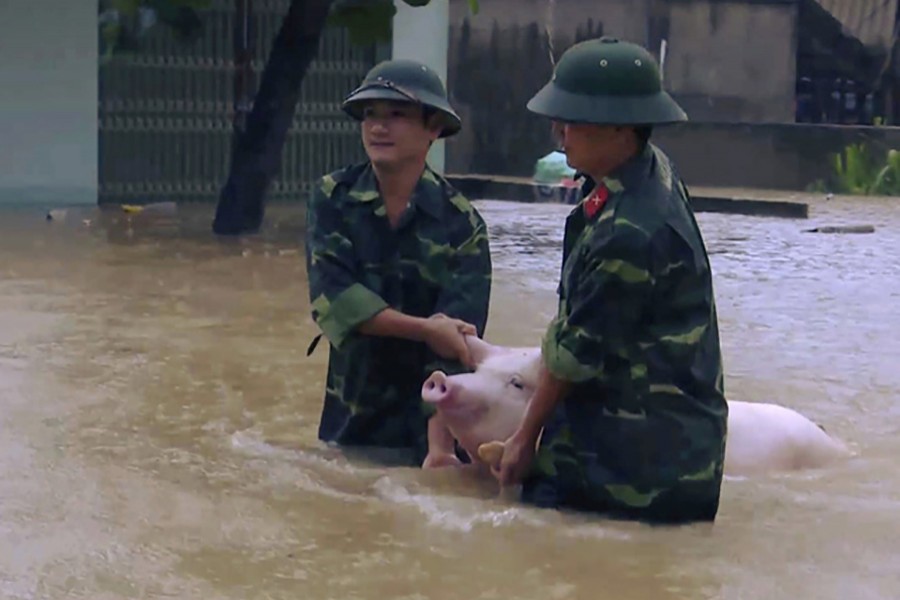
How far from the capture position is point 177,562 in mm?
3979

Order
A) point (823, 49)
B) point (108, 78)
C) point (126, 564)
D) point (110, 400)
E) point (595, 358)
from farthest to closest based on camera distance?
point (823, 49) → point (108, 78) → point (110, 400) → point (595, 358) → point (126, 564)

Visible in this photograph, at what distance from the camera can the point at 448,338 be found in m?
4.94

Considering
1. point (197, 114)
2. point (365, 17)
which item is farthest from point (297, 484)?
point (197, 114)

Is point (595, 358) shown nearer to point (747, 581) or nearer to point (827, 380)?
point (747, 581)

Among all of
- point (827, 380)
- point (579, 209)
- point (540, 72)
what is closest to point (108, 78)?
point (540, 72)

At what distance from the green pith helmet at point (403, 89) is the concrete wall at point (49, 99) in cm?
1045

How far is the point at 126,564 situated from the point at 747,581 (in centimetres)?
144

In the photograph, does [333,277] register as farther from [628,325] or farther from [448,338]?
[628,325]

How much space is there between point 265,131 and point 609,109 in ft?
28.1

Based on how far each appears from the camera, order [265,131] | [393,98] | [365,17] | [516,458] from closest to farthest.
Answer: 1. [516,458]
2. [393,98]
3. [265,131]
4. [365,17]

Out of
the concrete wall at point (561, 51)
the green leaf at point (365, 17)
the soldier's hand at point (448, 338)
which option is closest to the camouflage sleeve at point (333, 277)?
the soldier's hand at point (448, 338)

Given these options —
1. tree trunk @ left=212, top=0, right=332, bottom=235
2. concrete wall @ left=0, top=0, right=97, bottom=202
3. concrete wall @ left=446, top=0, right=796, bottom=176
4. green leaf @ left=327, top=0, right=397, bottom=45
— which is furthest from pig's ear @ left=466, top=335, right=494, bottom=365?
concrete wall @ left=446, top=0, right=796, bottom=176

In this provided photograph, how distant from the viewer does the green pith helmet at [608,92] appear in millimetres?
4316

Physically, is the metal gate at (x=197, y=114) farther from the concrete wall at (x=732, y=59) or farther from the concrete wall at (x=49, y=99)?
the concrete wall at (x=732, y=59)
